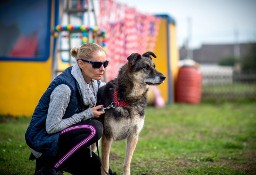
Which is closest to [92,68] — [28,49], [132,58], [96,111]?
[96,111]

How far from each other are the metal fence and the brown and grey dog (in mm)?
12579

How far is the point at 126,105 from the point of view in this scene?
4523 mm

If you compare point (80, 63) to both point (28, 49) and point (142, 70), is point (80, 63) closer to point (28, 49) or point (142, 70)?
point (142, 70)

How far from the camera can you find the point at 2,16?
9406mm

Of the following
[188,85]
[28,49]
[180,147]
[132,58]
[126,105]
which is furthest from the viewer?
[188,85]

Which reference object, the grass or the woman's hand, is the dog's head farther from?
the grass

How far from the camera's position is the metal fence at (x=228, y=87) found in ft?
56.2

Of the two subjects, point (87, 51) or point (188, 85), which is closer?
point (87, 51)

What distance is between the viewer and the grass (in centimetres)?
531

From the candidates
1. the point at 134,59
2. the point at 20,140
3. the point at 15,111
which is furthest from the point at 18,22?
the point at 134,59

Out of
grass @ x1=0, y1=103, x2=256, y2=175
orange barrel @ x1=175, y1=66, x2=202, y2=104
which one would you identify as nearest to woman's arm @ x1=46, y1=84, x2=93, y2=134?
grass @ x1=0, y1=103, x2=256, y2=175

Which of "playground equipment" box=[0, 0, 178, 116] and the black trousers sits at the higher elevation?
"playground equipment" box=[0, 0, 178, 116]

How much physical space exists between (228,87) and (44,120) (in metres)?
14.9

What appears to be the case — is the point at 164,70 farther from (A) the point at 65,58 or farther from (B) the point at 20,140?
(B) the point at 20,140
